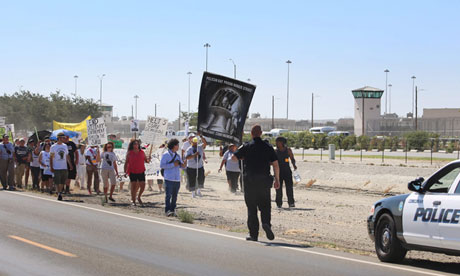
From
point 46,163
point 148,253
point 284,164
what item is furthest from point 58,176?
point 148,253

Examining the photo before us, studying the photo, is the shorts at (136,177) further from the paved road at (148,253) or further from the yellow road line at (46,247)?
the yellow road line at (46,247)

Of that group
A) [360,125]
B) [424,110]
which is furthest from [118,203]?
[424,110]

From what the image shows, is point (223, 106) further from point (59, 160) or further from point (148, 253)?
point (148, 253)

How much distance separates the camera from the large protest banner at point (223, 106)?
20.1 metres

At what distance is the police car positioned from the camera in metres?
9.30

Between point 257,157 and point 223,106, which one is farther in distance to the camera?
point 223,106

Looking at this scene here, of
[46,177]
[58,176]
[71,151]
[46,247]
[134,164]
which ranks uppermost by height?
[71,151]

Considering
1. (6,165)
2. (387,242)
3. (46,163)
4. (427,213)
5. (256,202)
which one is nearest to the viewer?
(427,213)

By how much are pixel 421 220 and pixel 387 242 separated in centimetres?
85

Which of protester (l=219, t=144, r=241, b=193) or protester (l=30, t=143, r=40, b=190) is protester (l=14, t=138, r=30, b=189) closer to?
protester (l=30, t=143, r=40, b=190)

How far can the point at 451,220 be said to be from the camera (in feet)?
30.2

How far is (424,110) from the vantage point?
118 metres

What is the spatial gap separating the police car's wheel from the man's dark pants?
2.40 m

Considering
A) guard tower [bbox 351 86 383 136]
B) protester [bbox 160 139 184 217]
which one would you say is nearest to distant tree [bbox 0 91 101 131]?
guard tower [bbox 351 86 383 136]
